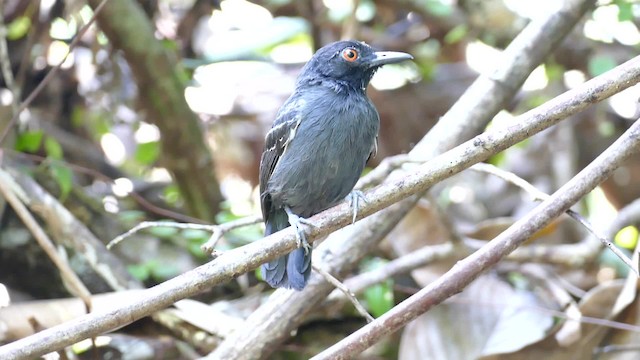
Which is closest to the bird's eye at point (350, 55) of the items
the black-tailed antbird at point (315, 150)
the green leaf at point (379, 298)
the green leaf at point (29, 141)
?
the black-tailed antbird at point (315, 150)

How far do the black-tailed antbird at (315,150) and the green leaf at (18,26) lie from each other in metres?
2.32

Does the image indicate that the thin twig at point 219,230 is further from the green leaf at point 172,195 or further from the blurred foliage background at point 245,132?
the green leaf at point 172,195

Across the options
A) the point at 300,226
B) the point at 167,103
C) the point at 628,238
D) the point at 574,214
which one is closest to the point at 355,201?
the point at 300,226

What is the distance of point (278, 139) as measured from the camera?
3.86m

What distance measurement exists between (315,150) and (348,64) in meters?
0.60

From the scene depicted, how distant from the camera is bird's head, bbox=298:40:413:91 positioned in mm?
4023

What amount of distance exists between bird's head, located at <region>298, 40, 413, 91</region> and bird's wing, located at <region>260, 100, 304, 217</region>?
25cm

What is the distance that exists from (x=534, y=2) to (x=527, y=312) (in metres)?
2.08

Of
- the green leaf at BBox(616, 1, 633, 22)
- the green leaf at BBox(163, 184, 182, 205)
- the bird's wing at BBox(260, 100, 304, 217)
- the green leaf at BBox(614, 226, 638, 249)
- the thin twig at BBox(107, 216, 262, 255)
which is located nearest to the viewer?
the thin twig at BBox(107, 216, 262, 255)

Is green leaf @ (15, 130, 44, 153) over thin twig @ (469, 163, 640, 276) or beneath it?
over

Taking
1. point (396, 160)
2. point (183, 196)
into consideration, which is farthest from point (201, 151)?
point (396, 160)

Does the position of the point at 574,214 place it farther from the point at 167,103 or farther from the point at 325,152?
the point at 167,103

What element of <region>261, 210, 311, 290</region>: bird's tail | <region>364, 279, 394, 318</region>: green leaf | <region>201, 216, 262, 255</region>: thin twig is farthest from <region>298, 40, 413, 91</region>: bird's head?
<region>364, 279, 394, 318</region>: green leaf

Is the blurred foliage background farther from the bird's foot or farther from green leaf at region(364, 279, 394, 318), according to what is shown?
the bird's foot
